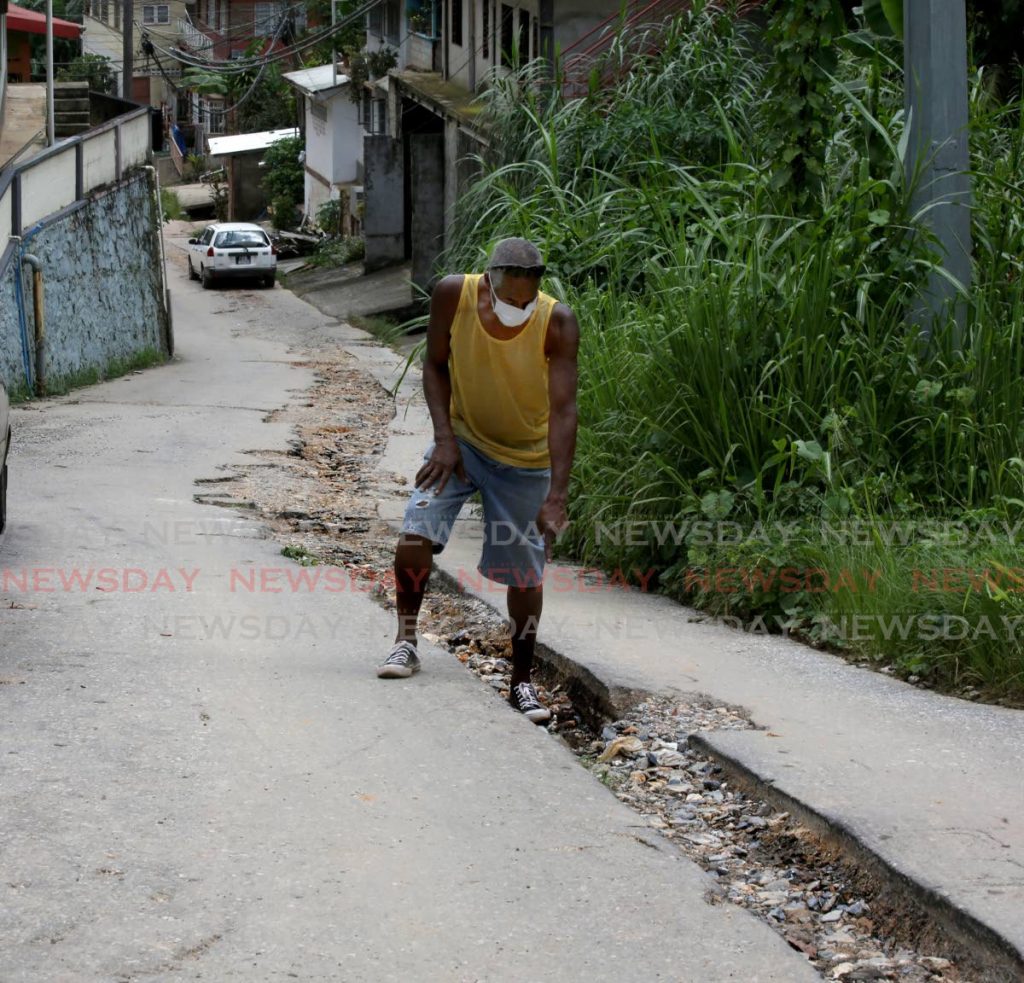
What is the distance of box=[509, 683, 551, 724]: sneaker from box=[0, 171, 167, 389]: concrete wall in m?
13.0

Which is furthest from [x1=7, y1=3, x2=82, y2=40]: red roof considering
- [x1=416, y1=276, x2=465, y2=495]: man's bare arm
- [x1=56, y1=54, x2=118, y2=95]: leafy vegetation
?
[x1=416, y1=276, x2=465, y2=495]: man's bare arm

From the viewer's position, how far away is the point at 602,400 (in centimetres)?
831

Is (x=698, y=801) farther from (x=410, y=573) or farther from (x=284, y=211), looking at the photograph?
(x=284, y=211)

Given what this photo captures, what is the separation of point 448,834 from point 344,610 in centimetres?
302

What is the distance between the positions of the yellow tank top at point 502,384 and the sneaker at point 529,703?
863mm

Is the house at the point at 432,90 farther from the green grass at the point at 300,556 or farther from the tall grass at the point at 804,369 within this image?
the green grass at the point at 300,556

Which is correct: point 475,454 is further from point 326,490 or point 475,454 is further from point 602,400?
point 326,490

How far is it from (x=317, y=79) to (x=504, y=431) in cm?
4551

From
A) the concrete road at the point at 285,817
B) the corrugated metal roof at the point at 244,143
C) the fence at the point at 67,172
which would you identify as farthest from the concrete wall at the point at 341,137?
the concrete road at the point at 285,817

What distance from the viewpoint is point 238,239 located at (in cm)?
3950

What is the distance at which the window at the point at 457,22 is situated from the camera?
31703 millimetres

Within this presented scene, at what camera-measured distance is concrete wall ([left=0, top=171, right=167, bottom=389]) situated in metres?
18.4

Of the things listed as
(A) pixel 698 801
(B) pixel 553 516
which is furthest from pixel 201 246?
(A) pixel 698 801

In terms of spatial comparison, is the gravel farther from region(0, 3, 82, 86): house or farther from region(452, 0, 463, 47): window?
region(0, 3, 82, 86): house
